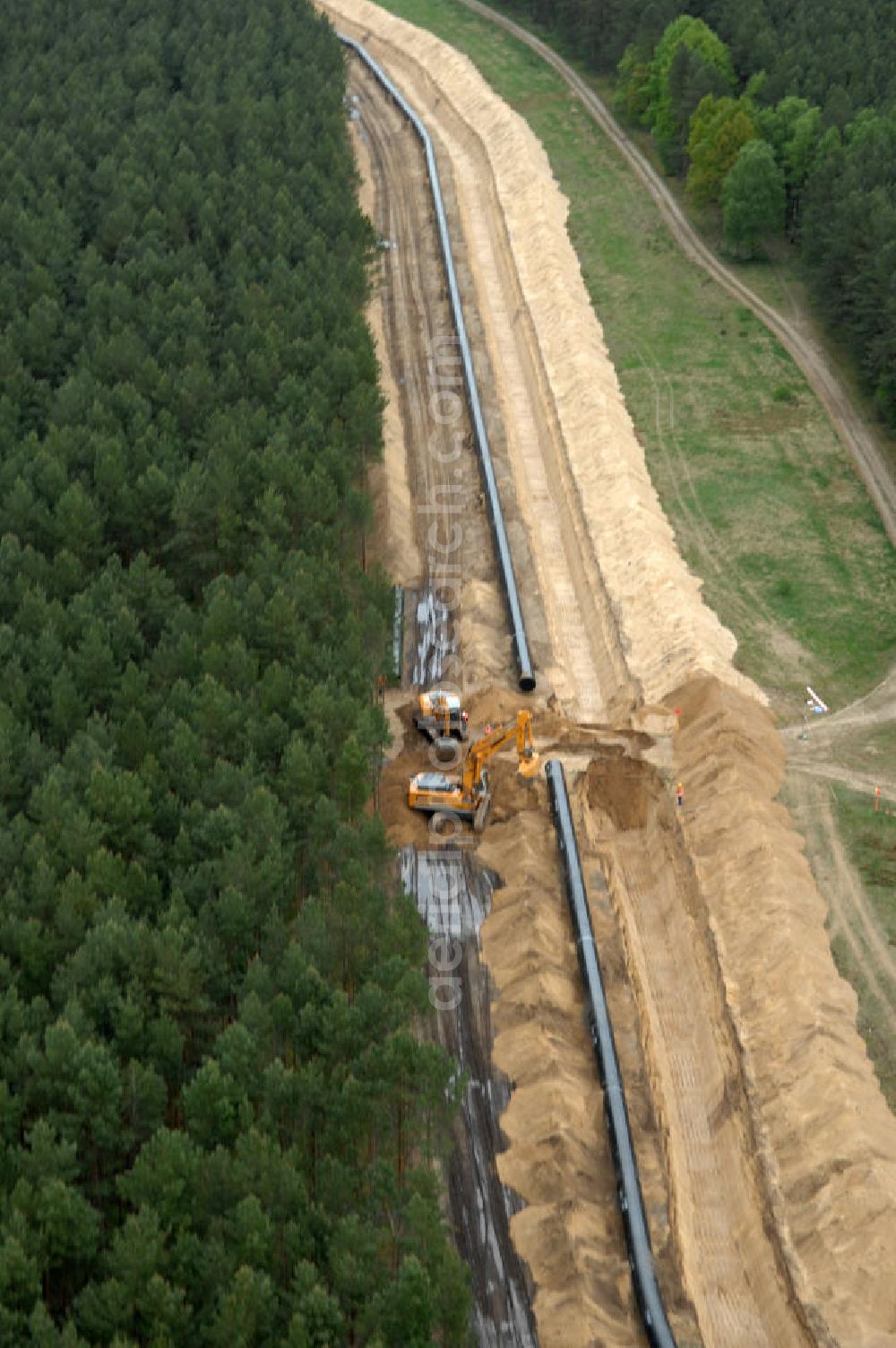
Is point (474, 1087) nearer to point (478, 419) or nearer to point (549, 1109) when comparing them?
point (549, 1109)

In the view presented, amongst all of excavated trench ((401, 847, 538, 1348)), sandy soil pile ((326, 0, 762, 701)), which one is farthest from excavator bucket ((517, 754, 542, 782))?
sandy soil pile ((326, 0, 762, 701))

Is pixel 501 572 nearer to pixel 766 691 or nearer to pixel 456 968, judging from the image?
pixel 766 691

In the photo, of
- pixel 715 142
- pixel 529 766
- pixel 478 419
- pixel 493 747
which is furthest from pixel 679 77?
pixel 529 766

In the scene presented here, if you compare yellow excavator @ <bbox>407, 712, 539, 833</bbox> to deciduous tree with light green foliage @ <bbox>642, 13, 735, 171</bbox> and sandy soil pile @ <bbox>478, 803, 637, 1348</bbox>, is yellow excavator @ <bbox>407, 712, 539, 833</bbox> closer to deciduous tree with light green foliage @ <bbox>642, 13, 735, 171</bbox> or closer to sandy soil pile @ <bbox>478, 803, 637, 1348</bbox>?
sandy soil pile @ <bbox>478, 803, 637, 1348</bbox>

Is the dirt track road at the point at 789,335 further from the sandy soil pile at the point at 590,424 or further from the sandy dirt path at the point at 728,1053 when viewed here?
the sandy dirt path at the point at 728,1053

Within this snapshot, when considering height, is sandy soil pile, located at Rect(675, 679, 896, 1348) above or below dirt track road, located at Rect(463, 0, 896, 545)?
below

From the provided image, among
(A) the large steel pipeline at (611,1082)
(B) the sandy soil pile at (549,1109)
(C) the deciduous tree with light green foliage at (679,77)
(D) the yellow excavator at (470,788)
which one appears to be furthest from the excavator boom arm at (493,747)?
(C) the deciduous tree with light green foliage at (679,77)
